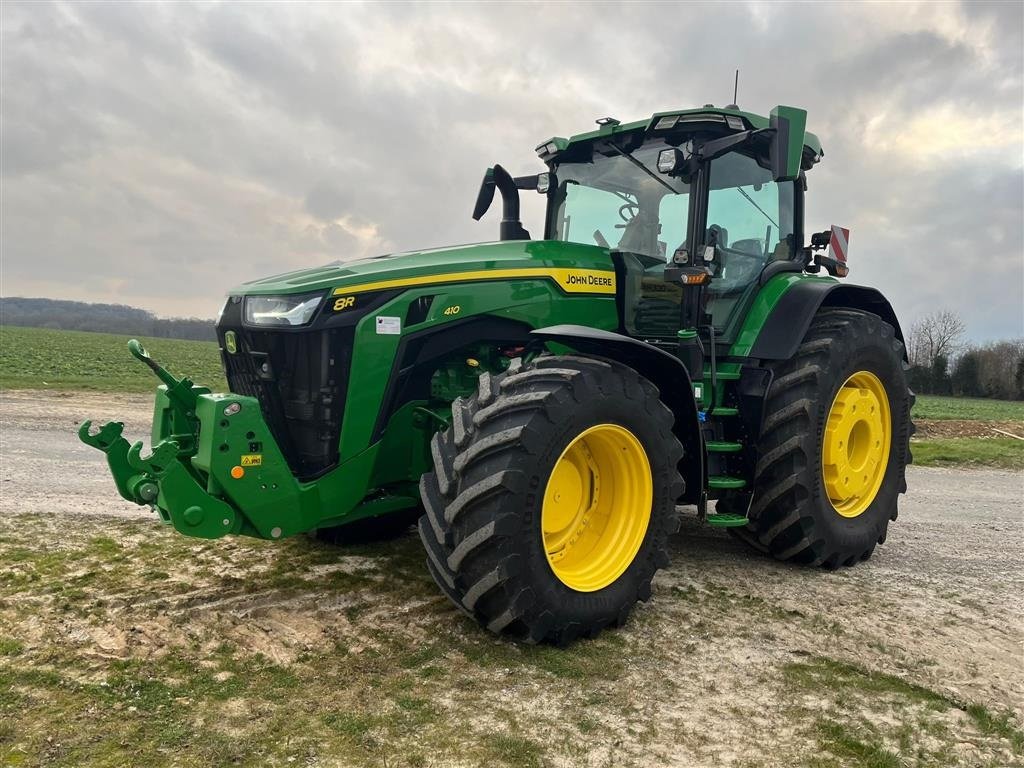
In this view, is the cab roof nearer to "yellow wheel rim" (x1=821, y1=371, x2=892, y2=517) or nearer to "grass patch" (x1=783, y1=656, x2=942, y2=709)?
"yellow wheel rim" (x1=821, y1=371, x2=892, y2=517)

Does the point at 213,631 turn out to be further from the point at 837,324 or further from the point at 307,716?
the point at 837,324

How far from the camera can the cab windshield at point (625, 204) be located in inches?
181

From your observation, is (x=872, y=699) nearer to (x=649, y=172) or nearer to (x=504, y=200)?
(x=649, y=172)

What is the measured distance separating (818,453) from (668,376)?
4.06 feet

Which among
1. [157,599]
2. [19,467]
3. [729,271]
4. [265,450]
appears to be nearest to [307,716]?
[265,450]

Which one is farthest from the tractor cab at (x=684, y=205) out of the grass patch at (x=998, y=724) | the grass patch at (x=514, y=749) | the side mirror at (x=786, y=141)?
the grass patch at (x=514, y=749)

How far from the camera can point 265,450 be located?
3.30m

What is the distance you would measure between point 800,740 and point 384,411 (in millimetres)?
2280

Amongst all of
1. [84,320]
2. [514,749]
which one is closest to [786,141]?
[514,749]

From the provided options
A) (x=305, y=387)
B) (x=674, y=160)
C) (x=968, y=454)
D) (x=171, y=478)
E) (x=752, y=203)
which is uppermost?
(x=674, y=160)

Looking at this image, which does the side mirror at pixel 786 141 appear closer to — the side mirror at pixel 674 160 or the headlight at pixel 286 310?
the side mirror at pixel 674 160

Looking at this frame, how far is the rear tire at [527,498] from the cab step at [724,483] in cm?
76

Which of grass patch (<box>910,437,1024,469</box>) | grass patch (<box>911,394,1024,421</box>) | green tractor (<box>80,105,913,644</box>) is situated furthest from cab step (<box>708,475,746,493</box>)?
grass patch (<box>911,394,1024,421</box>)

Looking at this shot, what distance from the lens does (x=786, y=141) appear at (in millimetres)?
4168
